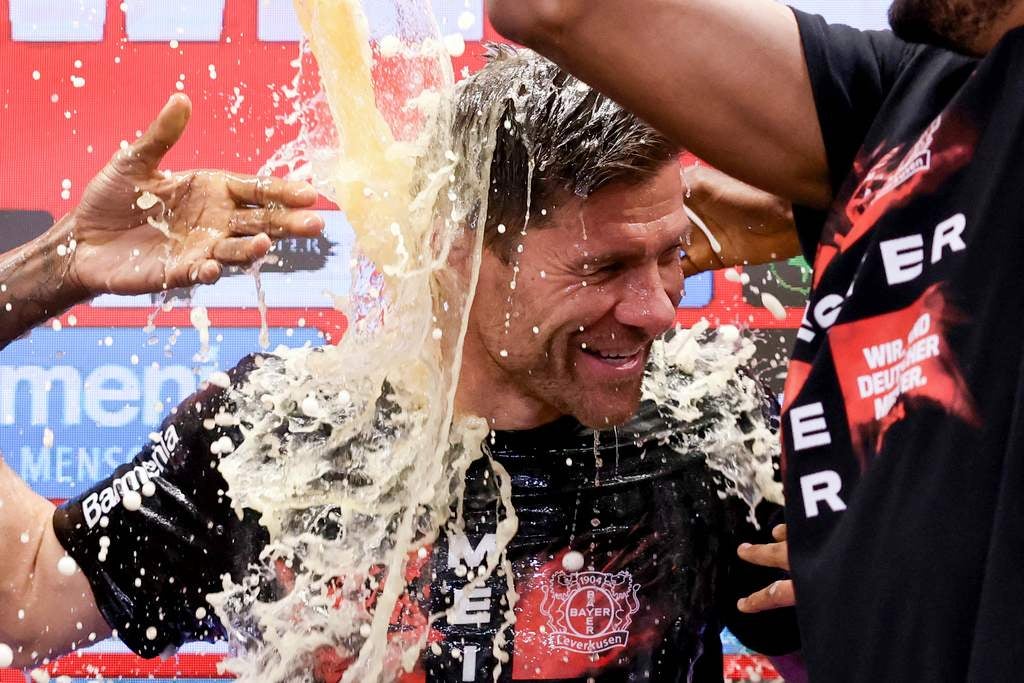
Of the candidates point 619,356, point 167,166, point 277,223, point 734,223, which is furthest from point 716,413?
point 167,166

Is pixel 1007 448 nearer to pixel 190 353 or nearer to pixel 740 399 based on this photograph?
pixel 740 399

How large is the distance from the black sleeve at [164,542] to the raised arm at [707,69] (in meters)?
0.90

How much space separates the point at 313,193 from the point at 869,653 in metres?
0.89

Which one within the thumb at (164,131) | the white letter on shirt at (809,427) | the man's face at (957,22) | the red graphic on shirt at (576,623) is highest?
the thumb at (164,131)

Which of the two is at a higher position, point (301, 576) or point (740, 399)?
point (740, 399)

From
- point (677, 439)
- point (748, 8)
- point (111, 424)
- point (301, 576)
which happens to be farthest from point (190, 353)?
point (748, 8)

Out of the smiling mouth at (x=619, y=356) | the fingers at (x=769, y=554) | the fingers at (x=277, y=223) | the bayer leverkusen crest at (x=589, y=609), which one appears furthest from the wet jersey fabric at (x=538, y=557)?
the fingers at (x=277, y=223)

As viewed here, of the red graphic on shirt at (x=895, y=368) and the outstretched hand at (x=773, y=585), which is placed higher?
the red graphic on shirt at (x=895, y=368)

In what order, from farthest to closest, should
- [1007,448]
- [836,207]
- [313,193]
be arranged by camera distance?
[313,193] < [836,207] < [1007,448]

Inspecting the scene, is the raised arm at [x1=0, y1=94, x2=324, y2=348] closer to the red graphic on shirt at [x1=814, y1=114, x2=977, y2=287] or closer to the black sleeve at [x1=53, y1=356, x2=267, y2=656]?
the black sleeve at [x1=53, y1=356, x2=267, y2=656]

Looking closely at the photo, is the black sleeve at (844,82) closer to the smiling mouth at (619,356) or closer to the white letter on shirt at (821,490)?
Answer: the white letter on shirt at (821,490)

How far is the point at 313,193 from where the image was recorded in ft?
4.44

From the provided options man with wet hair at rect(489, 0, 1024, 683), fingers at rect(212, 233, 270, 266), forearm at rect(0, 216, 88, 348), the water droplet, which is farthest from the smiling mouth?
forearm at rect(0, 216, 88, 348)

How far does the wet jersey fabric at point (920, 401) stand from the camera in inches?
25.8
